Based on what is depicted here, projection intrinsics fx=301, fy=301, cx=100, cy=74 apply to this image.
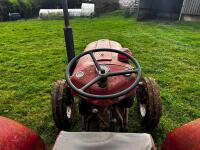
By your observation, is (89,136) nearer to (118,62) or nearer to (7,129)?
(7,129)

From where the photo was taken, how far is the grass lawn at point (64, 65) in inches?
148

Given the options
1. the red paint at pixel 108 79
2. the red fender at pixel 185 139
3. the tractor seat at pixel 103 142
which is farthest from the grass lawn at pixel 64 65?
the tractor seat at pixel 103 142

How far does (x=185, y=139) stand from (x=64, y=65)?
4148 millimetres

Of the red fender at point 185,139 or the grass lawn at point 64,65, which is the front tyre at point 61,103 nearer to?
the grass lawn at point 64,65

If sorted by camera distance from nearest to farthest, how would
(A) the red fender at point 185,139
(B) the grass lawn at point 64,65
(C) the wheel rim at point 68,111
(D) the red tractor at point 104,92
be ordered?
1. (A) the red fender at point 185,139
2. (D) the red tractor at point 104,92
3. (C) the wheel rim at point 68,111
4. (B) the grass lawn at point 64,65

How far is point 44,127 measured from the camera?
354cm

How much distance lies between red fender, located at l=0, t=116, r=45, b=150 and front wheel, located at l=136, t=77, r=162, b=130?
121cm

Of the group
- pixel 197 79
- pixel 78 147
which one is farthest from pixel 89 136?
pixel 197 79

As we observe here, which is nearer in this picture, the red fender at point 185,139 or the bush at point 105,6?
the red fender at point 185,139

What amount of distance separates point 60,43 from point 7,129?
6298mm

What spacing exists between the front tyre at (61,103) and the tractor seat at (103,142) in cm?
120

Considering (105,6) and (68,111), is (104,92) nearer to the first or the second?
(68,111)

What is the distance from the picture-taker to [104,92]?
89.5 inches

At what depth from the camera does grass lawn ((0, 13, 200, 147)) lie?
148 inches
